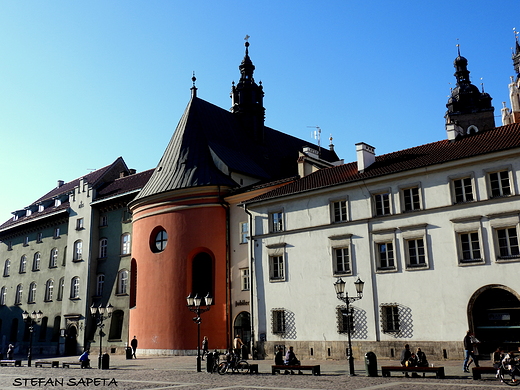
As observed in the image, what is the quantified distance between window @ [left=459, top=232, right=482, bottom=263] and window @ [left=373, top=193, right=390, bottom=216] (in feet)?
12.5

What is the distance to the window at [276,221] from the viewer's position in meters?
30.3

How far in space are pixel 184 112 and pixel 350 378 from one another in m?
29.2

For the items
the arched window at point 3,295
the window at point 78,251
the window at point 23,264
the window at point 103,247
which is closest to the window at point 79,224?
the window at point 78,251

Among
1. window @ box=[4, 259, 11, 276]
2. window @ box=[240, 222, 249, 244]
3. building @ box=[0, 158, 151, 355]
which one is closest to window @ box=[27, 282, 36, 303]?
building @ box=[0, 158, 151, 355]

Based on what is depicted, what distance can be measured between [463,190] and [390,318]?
6811 mm

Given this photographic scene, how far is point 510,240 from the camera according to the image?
2267cm

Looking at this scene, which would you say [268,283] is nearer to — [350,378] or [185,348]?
[185,348]

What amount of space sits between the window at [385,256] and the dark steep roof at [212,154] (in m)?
12.8

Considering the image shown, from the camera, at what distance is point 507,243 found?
74.5 ft

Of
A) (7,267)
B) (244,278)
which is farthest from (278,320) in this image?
(7,267)

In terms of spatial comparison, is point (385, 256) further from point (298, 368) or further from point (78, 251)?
point (78, 251)

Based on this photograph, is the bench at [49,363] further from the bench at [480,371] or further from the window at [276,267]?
the bench at [480,371]

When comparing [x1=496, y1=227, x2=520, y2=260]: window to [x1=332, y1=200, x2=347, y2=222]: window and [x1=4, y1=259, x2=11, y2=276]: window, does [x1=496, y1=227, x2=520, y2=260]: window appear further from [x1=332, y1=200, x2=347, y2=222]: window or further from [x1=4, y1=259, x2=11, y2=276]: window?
[x1=4, y1=259, x2=11, y2=276]: window

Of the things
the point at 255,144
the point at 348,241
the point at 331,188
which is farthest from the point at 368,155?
the point at 255,144
